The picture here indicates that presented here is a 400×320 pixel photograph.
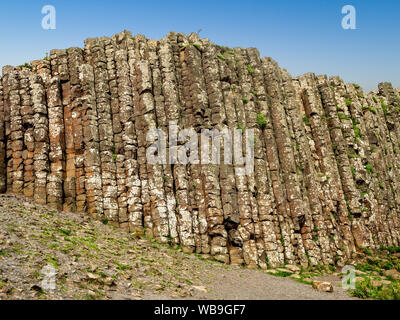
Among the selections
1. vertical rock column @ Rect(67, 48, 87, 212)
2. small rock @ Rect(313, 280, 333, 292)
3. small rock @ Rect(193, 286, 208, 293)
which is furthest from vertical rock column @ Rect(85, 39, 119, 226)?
small rock @ Rect(313, 280, 333, 292)

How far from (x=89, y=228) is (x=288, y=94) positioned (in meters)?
22.5

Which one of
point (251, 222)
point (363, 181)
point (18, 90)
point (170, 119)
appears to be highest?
point (18, 90)

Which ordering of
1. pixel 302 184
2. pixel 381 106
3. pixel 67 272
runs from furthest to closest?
pixel 381 106 < pixel 302 184 < pixel 67 272

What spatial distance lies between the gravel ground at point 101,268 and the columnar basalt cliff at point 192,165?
2175mm

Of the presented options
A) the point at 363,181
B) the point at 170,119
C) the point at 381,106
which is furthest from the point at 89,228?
the point at 381,106

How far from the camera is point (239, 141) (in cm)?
2850

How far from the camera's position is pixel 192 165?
27.1 m

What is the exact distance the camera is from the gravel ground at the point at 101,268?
1329 centimetres

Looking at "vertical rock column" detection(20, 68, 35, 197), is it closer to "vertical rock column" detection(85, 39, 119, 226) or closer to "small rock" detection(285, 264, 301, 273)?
"vertical rock column" detection(85, 39, 119, 226)

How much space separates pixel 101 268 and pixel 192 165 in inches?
482

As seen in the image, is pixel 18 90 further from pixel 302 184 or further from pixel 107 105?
pixel 302 184

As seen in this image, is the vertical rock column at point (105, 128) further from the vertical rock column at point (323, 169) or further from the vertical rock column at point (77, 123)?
the vertical rock column at point (323, 169)

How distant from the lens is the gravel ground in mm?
13289

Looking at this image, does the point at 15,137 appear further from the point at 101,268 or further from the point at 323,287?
the point at 323,287
